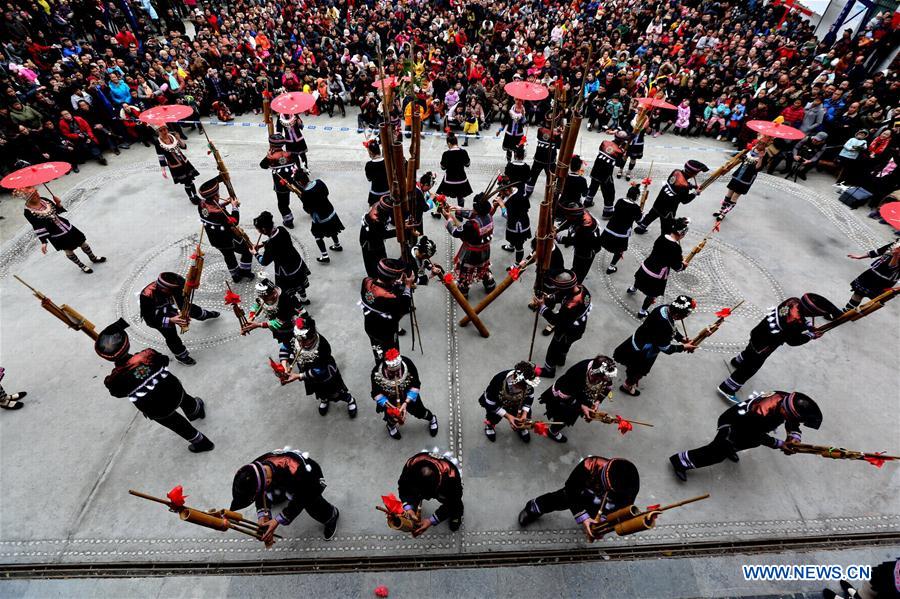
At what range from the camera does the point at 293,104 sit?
9148mm

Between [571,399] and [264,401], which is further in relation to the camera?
[264,401]

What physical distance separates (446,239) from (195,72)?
38.6 ft

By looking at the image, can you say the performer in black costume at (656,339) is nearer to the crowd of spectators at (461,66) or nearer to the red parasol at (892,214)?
the red parasol at (892,214)

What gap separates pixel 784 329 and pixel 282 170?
352 inches

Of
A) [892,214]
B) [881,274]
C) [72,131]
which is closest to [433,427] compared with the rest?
[892,214]

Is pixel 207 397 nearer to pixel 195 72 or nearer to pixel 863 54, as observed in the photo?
pixel 195 72

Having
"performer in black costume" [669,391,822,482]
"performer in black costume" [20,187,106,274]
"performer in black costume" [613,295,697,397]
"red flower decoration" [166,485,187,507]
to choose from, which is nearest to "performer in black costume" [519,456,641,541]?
"performer in black costume" [669,391,822,482]

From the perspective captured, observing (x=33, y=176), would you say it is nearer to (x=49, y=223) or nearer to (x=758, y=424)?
(x=49, y=223)

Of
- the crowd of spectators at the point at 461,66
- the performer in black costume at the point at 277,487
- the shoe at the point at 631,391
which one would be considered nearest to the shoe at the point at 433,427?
the performer in black costume at the point at 277,487

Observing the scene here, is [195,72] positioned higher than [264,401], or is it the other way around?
[195,72]

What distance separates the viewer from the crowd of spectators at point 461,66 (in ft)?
37.9

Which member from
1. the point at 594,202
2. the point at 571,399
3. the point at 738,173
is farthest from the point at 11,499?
the point at 738,173

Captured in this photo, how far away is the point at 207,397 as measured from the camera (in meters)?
6.26

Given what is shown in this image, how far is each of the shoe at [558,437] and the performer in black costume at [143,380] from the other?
4.70m
